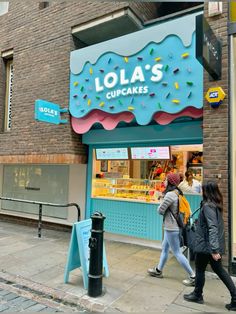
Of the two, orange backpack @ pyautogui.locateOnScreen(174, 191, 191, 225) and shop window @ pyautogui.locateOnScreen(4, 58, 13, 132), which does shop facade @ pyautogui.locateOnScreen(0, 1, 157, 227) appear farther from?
Answer: orange backpack @ pyautogui.locateOnScreen(174, 191, 191, 225)

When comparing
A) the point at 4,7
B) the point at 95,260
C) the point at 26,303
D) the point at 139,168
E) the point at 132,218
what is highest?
the point at 4,7

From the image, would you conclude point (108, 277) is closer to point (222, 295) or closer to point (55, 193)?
point (222, 295)

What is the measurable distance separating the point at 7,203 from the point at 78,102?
4.86 metres

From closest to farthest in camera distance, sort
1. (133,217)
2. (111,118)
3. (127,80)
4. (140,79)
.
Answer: (140,79), (127,80), (111,118), (133,217)

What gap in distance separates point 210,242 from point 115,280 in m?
1.86

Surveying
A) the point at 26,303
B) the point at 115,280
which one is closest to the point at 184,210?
the point at 115,280

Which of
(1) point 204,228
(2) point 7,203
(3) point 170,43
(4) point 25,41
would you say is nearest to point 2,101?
(4) point 25,41

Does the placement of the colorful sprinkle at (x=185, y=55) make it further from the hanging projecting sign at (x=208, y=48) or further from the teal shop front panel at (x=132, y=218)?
the teal shop front panel at (x=132, y=218)

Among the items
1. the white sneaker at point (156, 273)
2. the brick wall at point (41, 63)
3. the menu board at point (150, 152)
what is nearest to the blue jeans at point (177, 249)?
the white sneaker at point (156, 273)

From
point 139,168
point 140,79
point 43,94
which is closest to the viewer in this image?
point 140,79

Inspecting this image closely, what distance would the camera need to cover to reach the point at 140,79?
603cm

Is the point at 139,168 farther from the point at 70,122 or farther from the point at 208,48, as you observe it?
the point at 208,48

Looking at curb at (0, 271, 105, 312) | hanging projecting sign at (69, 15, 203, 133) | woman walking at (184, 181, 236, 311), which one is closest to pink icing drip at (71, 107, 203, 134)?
hanging projecting sign at (69, 15, 203, 133)

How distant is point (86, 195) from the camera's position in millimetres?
7852
